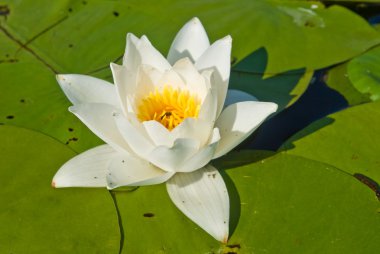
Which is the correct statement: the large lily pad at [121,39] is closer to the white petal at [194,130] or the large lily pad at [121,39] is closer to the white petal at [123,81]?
the white petal at [123,81]

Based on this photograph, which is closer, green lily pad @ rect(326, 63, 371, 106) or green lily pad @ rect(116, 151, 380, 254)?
green lily pad @ rect(116, 151, 380, 254)

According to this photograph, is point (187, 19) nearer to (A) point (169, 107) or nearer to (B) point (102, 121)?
(A) point (169, 107)

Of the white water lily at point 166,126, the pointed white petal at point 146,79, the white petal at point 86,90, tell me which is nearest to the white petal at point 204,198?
the white water lily at point 166,126

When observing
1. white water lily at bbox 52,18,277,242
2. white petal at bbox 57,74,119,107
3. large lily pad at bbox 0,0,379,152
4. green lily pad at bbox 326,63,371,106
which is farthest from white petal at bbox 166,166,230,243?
green lily pad at bbox 326,63,371,106

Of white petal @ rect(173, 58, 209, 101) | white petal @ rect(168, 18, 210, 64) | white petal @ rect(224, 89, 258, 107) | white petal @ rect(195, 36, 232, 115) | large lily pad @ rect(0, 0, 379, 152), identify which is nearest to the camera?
white petal @ rect(173, 58, 209, 101)

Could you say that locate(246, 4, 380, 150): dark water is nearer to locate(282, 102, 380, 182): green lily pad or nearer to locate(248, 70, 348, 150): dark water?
locate(248, 70, 348, 150): dark water

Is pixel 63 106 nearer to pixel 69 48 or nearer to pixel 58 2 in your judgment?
pixel 69 48
